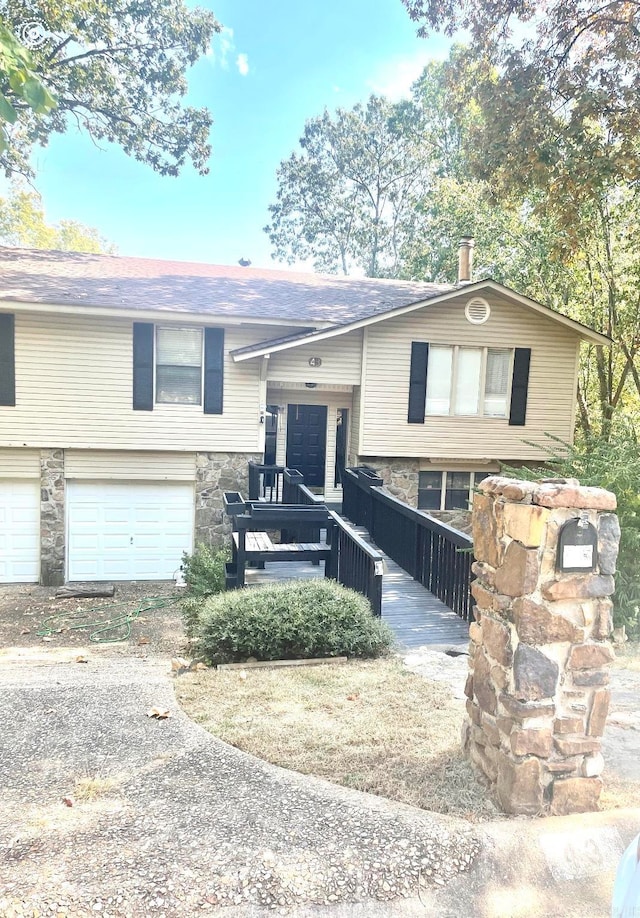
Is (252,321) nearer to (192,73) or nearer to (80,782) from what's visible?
(80,782)

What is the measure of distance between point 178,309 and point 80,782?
29.7 feet

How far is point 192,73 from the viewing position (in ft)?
55.3

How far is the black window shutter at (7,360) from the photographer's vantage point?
1085cm

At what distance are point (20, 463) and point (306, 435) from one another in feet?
19.6

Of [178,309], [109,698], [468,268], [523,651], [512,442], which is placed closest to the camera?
[523,651]

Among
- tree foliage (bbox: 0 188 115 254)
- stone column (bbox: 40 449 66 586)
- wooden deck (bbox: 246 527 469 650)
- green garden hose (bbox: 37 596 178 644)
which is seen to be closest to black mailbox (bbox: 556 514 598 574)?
wooden deck (bbox: 246 527 469 650)

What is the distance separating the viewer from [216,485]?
12.0m

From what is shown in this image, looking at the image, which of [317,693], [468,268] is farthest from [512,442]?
[317,693]

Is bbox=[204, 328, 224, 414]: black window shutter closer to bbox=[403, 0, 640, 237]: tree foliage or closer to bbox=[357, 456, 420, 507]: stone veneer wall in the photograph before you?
bbox=[357, 456, 420, 507]: stone veneer wall

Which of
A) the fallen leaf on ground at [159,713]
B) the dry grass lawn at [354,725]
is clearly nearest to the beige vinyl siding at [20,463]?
the dry grass lawn at [354,725]

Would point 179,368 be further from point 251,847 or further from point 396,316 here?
point 251,847

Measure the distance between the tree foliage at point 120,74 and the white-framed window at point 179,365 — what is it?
8006 mm

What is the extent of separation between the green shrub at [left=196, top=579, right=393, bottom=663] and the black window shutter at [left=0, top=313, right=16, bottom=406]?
7.40m

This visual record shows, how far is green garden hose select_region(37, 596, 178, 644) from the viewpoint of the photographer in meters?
8.79
